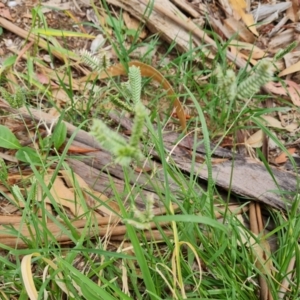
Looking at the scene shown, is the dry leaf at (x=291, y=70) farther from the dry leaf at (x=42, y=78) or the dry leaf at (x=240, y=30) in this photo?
the dry leaf at (x=42, y=78)

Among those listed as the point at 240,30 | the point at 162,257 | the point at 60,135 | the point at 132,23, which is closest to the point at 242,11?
the point at 240,30

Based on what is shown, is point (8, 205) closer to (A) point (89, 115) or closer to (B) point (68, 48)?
(A) point (89, 115)

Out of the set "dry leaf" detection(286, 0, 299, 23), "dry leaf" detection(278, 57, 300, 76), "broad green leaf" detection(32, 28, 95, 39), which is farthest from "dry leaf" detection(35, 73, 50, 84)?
"dry leaf" detection(286, 0, 299, 23)

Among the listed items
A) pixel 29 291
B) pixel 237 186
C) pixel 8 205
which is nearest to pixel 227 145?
pixel 237 186

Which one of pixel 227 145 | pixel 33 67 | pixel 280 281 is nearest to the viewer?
pixel 280 281

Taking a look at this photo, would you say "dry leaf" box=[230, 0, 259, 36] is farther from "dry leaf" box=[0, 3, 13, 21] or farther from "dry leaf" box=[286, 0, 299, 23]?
"dry leaf" box=[0, 3, 13, 21]
